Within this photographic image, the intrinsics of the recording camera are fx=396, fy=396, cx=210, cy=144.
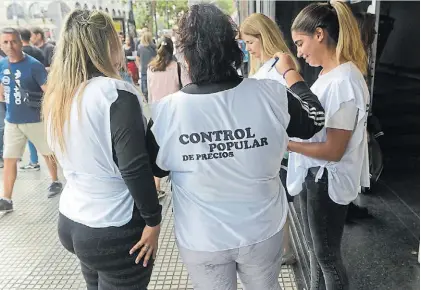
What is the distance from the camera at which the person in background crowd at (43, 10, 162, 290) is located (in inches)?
49.5

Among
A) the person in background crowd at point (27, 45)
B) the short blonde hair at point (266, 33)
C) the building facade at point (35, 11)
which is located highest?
the building facade at point (35, 11)

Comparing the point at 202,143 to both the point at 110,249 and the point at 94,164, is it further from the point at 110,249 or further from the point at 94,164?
the point at 110,249

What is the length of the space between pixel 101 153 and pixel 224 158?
414 millimetres

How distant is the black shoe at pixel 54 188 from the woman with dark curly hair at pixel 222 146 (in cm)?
296

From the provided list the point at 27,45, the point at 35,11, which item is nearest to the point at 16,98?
the point at 27,45

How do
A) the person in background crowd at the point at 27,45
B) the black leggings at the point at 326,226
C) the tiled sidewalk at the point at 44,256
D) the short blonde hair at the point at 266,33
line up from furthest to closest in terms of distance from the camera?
the person in background crowd at the point at 27,45 < the tiled sidewalk at the point at 44,256 < the short blonde hair at the point at 266,33 < the black leggings at the point at 326,226

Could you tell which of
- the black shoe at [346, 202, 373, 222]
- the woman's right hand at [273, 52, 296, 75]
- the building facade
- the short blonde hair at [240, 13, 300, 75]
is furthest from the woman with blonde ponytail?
the building facade

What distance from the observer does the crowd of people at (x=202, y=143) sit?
1187 mm

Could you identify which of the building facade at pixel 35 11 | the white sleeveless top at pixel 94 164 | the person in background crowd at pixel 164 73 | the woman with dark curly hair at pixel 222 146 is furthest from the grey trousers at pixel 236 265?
the building facade at pixel 35 11

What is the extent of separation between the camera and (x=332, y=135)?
152 cm

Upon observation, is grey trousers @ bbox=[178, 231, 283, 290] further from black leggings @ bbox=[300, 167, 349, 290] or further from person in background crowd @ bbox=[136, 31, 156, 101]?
person in background crowd @ bbox=[136, 31, 156, 101]

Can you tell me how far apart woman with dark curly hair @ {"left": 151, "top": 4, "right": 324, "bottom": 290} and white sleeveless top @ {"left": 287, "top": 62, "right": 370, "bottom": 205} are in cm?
22

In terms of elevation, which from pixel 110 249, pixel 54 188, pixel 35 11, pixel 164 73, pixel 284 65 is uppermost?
pixel 35 11

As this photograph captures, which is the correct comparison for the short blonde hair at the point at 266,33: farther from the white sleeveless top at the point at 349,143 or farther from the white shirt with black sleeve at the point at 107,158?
the white shirt with black sleeve at the point at 107,158
